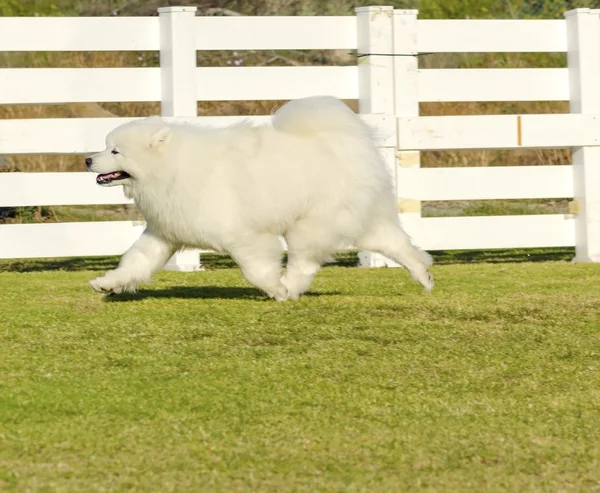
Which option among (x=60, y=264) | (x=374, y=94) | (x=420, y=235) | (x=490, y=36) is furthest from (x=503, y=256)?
(x=60, y=264)

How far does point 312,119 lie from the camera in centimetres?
641

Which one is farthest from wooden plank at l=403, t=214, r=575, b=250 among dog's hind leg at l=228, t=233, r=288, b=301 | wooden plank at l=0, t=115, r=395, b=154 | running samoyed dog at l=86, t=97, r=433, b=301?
dog's hind leg at l=228, t=233, r=288, b=301

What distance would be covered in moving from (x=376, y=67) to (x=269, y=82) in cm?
80

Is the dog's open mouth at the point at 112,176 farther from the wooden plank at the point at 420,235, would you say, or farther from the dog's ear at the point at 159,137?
the wooden plank at the point at 420,235

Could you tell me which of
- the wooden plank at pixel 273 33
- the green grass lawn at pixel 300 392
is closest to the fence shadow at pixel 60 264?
the wooden plank at pixel 273 33

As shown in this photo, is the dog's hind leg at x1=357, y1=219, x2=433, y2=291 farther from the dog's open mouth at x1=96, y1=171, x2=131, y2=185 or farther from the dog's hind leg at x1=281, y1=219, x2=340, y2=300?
the dog's open mouth at x1=96, y1=171, x2=131, y2=185

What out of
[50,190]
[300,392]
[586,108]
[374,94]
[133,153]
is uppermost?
[374,94]

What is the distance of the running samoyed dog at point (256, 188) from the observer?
612 cm

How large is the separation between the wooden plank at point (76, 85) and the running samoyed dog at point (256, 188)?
2.41 meters

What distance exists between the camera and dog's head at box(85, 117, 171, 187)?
613 cm

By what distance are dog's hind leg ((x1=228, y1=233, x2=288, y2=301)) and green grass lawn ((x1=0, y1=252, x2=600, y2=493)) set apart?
0.52 feet

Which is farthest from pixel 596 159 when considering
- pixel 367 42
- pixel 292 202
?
pixel 292 202

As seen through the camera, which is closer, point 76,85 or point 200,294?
point 200,294

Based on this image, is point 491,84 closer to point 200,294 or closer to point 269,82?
point 269,82
